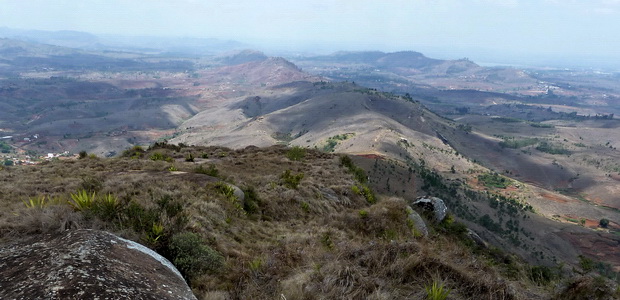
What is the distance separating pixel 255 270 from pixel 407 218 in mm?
9314

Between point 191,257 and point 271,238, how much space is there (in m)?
3.71

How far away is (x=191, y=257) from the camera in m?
6.39

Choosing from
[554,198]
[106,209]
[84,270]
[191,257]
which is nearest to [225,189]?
[106,209]

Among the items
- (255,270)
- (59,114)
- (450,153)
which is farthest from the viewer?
(59,114)

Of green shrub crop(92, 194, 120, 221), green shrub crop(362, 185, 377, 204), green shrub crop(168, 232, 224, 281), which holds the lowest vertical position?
green shrub crop(362, 185, 377, 204)

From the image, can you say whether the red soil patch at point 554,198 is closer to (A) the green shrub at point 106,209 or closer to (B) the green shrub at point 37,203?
(A) the green shrub at point 106,209

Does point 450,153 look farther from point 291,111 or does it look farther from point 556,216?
point 291,111

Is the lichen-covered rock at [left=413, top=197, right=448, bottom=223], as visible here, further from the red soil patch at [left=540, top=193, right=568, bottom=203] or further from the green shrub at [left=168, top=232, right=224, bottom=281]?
the red soil patch at [left=540, top=193, right=568, bottom=203]

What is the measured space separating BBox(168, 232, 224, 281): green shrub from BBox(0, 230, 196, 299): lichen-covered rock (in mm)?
674

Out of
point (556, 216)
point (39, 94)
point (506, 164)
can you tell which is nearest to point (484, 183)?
point (556, 216)

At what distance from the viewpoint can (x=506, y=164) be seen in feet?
337

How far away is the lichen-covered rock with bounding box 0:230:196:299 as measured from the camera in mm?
3898

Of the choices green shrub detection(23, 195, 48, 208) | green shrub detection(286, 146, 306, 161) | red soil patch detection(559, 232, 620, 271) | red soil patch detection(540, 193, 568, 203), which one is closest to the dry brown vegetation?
green shrub detection(23, 195, 48, 208)

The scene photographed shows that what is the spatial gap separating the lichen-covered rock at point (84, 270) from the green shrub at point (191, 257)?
67 cm
